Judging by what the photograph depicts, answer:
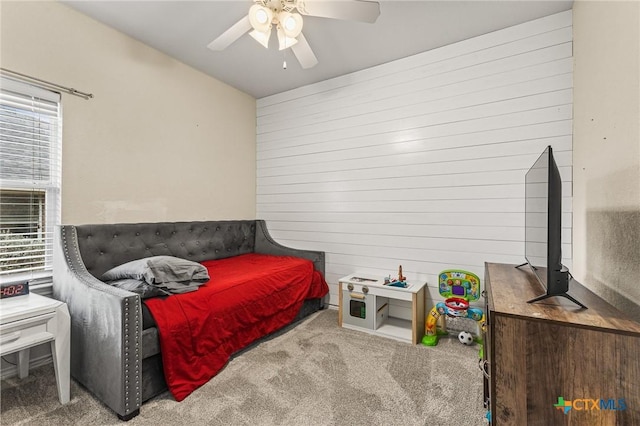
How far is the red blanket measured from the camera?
1776 millimetres

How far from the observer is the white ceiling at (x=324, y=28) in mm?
2227

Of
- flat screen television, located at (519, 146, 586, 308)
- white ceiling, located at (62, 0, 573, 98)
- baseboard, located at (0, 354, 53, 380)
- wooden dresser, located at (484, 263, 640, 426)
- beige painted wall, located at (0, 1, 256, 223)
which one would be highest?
white ceiling, located at (62, 0, 573, 98)

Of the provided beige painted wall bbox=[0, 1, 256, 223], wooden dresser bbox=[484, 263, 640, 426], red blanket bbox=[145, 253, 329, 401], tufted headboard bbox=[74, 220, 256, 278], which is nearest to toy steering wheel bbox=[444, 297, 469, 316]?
red blanket bbox=[145, 253, 329, 401]

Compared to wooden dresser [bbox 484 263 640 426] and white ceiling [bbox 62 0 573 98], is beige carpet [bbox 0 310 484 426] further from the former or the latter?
white ceiling [bbox 62 0 573 98]

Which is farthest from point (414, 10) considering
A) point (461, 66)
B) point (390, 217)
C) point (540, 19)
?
point (390, 217)

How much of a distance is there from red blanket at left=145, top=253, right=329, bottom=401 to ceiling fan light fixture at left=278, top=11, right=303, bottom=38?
183cm

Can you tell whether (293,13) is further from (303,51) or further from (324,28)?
(324,28)

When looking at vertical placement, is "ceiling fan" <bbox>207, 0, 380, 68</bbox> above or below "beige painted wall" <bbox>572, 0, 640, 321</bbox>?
above

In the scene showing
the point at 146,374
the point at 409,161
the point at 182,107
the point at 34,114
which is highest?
the point at 182,107

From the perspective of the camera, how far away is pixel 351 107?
10.8 feet

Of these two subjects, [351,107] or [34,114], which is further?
[351,107]

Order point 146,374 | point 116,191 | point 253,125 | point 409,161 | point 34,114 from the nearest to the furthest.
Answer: point 146,374 < point 34,114 < point 116,191 < point 409,161 < point 253,125

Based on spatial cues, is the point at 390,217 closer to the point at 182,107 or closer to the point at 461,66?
the point at 461,66

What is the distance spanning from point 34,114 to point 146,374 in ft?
6.62
